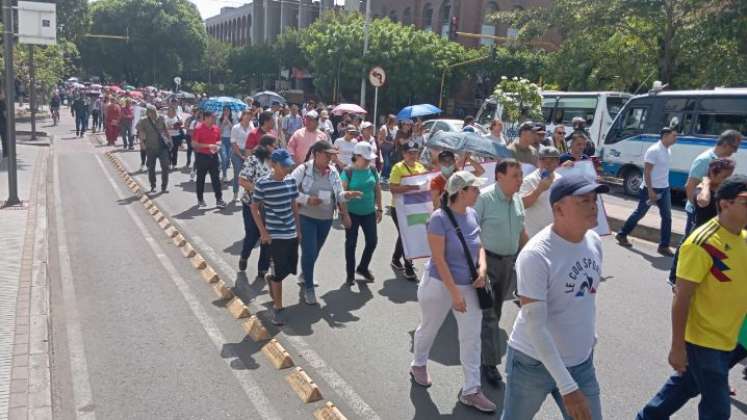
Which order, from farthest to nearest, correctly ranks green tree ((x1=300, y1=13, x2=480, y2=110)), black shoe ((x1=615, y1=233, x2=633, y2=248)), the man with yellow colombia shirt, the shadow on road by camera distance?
green tree ((x1=300, y1=13, x2=480, y2=110)) → black shoe ((x1=615, y1=233, x2=633, y2=248)) → the shadow on road → the man with yellow colombia shirt

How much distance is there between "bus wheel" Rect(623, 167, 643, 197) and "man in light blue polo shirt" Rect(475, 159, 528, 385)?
45.4 feet

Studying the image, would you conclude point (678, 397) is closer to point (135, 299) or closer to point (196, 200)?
point (135, 299)

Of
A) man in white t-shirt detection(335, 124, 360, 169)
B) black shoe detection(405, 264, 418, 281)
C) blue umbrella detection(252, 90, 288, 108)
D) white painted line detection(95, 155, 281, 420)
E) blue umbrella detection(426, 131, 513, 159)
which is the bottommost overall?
white painted line detection(95, 155, 281, 420)

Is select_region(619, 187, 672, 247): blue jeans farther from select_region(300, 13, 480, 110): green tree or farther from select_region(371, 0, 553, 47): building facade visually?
select_region(371, 0, 553, 47): building facade

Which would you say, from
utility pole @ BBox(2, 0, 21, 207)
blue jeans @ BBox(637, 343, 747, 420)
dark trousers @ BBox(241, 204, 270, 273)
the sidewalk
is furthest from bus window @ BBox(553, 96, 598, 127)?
blue jeans @ BBox(637, 343, 747, 420)

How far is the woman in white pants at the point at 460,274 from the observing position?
455 cm

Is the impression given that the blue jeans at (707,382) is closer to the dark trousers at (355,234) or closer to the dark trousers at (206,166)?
the dark trousers at (355,234)

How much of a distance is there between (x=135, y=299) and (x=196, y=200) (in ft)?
21.2

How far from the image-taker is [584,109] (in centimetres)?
2145

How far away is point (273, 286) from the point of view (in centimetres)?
660

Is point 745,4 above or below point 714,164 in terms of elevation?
→ above

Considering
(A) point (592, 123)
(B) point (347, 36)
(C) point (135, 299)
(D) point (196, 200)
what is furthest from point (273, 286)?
(B) point (347, 36)

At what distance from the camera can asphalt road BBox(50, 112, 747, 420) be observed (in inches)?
192

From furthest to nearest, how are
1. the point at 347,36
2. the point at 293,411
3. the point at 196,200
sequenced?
the point at 347,36
the point at 196,200
the point at 293,411
